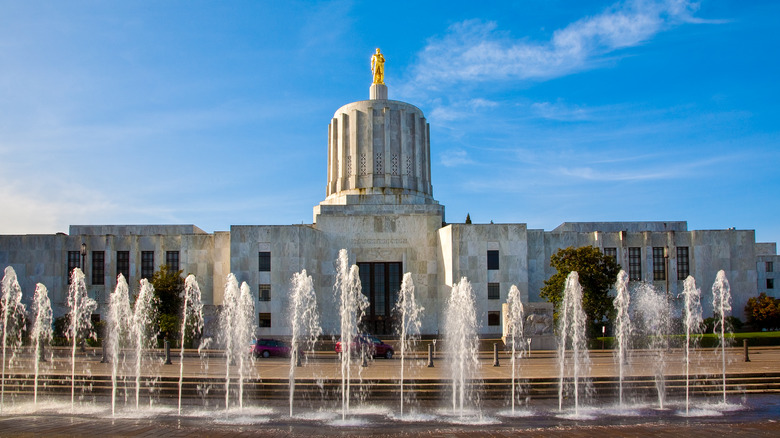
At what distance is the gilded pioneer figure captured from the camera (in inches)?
1725

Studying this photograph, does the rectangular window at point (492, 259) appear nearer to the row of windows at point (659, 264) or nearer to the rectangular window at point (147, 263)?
the row of windows at point (659, 264)

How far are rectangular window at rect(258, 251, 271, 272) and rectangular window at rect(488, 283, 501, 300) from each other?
1219cm

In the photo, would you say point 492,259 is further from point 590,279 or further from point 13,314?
point 13,314

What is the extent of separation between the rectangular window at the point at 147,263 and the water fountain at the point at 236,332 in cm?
740

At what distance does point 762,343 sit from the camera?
3203 centimetres

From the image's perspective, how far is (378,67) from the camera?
144 ft

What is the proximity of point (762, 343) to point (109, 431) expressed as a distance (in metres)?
30.0

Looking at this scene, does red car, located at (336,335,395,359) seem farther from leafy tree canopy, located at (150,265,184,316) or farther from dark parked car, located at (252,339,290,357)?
leafy tree canopy, located at (150,265,184,316)

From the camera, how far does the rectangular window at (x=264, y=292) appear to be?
1442 inches

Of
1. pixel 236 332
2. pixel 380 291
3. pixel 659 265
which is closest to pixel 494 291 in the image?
pixel 380 291

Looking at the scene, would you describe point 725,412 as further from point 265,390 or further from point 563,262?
point 563,262

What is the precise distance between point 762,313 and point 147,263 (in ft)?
118

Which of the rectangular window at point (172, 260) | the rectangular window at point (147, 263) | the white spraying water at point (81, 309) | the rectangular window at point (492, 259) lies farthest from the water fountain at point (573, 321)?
the white spraying water at point (81, 309)

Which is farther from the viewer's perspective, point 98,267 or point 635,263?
point 98,267
